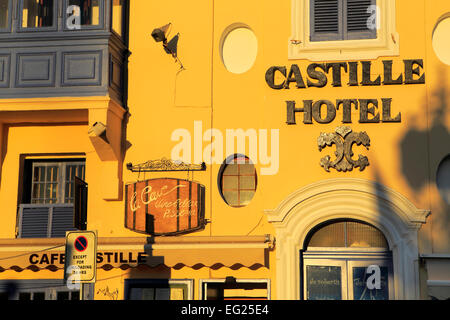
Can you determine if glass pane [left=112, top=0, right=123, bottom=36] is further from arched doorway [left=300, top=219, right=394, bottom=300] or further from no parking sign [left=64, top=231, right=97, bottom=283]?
arched doorway [left=300, top=219, right=394, bottom=300]

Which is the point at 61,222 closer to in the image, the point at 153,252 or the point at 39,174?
the point at 39,174

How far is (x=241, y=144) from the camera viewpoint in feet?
59.3

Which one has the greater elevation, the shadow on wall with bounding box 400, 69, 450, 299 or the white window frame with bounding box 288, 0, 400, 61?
the white window frame with bounding box 288, 0, 400, 61

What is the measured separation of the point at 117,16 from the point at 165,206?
4.36 m

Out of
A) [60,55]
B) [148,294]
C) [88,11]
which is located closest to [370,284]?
[148,294]

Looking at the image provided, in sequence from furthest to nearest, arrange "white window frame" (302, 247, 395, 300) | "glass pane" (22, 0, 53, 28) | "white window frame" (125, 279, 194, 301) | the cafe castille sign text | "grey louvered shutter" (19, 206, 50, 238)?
"grey louvered shutter" (19, 206, 50, 238) → "glass pane" (22, 0, 53, 28) → the cafe castille sign text → "white window frame" (125, 279, 194, 301) → "white window frame" (302, 247, 395, 300)

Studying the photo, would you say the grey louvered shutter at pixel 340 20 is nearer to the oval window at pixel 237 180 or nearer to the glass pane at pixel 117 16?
the oval window at pixel 237 180

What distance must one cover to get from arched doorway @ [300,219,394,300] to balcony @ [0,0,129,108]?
531cm

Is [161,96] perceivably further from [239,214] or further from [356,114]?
[356,114]

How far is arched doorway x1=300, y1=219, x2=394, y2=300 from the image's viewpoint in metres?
17.3

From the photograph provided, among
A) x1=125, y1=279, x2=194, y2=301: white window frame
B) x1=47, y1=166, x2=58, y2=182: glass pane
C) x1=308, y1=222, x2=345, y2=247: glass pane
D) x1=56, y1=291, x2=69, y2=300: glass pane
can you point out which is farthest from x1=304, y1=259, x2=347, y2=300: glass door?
x1=47, y1=166, x2=58, y2=182: glass pane

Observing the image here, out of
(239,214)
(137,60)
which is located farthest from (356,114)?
(137,60)
